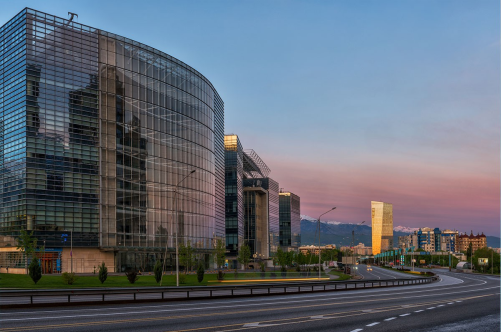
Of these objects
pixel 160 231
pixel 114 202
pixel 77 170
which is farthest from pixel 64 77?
pixel 160 231

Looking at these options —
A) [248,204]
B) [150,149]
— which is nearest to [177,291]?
[150,149]

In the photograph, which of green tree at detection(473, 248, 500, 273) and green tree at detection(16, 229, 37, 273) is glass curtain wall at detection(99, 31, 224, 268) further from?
green tree at detection(473, 248, 500, 273)

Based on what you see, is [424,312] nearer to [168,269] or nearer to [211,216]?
[168,269]

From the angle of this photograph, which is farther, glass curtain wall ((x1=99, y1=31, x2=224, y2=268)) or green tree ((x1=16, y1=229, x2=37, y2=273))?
glass curtain wall ((x1=99, y1=31, x2=224, y2=268))

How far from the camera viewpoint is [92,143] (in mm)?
86000

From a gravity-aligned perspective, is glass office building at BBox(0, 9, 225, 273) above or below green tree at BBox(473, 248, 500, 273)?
above

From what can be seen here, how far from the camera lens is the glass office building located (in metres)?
79.6

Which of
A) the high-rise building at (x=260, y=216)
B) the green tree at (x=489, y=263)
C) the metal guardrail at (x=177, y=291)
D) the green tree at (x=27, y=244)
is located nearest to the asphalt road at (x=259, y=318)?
the metal guardrail at (x=177, y=291)

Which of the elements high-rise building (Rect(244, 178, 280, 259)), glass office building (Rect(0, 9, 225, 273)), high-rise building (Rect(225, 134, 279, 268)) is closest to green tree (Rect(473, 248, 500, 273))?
high-rise building (Rect(225, 134, 279, 268))

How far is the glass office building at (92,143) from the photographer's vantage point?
79.6 m

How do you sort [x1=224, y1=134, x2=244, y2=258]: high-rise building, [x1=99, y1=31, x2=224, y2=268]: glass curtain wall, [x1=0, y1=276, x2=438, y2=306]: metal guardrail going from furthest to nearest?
[x1=224, y1=134, x2=244, y2=258]: high-rise building
[x1=99, y1=31, x2=224, y2=268]: glass curtain wall
[x1=0, y1=276, x2=438, y2=306]: metal guardrail

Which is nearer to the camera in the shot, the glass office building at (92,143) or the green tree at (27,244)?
the green tree at (27,244)

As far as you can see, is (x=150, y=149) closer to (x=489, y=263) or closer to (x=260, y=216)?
(x=260, y=216)

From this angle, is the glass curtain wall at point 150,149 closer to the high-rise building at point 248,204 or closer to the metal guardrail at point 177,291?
the metal guardrail at point 177,291
